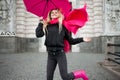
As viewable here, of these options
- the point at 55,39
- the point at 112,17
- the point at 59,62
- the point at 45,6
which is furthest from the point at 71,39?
the point at 112,17

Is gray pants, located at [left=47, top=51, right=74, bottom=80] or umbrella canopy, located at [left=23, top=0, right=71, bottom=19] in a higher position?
umbrella canopy, located at [left=23, top=0, right=71, bottom=19]

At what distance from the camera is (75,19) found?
619 cm

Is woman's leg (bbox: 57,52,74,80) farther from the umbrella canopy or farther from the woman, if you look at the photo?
the umbrella canopy

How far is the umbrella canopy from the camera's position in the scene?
618 cm

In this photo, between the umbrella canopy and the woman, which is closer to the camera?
the woman

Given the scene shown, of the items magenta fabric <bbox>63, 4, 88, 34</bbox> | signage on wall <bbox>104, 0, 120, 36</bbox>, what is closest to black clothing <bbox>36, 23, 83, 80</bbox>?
magenta fabric <bbox>63, 4, 88, 34</bbox>

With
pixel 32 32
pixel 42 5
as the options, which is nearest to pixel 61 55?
pixel 42 5

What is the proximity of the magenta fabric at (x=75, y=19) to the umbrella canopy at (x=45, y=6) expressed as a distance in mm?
132

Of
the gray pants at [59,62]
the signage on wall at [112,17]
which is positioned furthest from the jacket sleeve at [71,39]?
the signage on wall at [112,17]

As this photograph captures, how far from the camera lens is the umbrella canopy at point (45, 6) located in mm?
6175

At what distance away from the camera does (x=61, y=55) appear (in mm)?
5996

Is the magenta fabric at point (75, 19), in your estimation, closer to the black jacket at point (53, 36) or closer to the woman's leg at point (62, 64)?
the black jacket at point (53, 36)

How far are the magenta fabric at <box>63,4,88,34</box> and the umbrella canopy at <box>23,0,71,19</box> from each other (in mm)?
132

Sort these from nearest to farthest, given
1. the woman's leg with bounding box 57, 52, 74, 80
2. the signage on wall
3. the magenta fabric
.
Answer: the woman's leg with bounding box 57, 52, 74, 80 → the magenta fabric → the signage on wall
